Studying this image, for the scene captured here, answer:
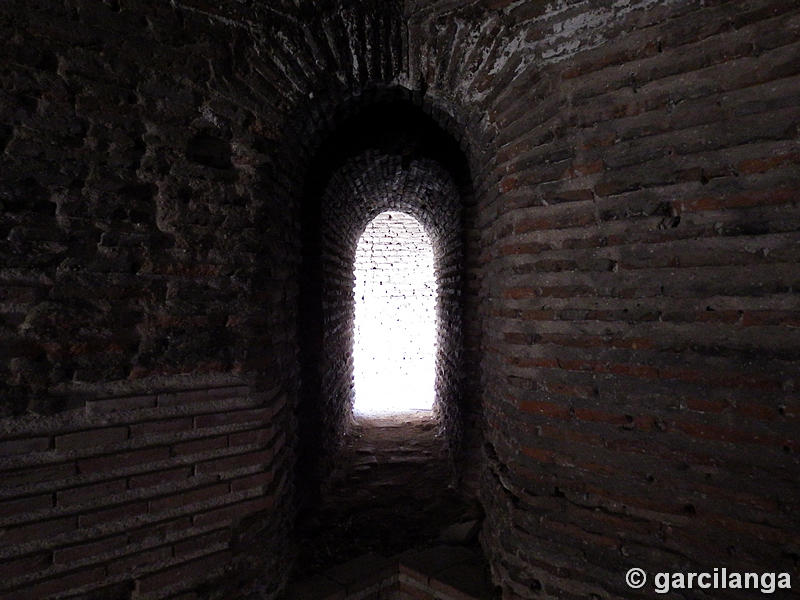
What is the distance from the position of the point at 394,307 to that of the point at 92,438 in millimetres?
7023

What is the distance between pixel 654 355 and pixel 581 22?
5.04 ft

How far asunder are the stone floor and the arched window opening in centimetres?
346

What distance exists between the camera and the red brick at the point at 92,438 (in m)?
1.92

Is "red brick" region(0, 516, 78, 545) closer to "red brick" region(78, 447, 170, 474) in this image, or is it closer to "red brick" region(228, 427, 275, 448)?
"red brick" region(78, 447, 170, 474)

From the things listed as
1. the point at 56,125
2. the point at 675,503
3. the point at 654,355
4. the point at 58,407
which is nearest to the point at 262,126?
the point at 56,125

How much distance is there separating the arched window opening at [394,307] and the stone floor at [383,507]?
3.46 meters

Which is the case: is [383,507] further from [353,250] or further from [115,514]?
[353,250]

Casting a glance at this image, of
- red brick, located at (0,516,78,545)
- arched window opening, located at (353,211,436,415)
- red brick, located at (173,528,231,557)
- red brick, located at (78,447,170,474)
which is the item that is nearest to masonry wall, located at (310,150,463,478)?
red brick, located at (173,528,231,557)

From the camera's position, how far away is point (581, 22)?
212cm

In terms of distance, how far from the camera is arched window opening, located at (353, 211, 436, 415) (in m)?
8.34

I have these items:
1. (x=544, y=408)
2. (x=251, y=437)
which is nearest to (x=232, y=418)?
(x=251, y=437)

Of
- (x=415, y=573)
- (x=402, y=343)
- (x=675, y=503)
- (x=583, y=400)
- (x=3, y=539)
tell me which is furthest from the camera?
(x=402, y=343)

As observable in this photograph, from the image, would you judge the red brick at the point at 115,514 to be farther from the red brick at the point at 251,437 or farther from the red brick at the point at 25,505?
the red brick at the point at 251,437

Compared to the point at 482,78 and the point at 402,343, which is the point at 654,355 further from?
the point at 402,343
